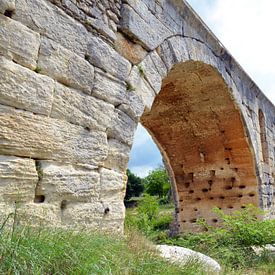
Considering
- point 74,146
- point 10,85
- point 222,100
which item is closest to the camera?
point 10,85

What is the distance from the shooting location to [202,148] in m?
8.59

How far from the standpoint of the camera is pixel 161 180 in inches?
983

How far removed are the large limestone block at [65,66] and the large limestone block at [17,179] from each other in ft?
2.62

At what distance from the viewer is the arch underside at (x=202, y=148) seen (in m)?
7.43

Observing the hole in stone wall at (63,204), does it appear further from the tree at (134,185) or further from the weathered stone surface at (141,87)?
the tree at (134,185)

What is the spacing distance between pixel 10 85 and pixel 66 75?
1.97ft

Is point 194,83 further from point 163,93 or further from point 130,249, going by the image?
point 130,249

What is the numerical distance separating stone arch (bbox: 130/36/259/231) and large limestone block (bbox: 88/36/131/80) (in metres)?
2.48

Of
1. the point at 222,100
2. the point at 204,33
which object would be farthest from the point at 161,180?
the point at 204,33

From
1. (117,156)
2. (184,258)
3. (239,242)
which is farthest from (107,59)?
(239,242)

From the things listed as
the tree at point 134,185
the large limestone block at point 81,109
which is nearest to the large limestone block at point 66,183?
the large limestone block at point 81,109

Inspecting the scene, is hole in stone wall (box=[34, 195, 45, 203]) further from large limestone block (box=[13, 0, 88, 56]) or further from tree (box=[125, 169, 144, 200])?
tree (box=[125, 169, 144, 200])

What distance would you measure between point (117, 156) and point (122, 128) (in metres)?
0.30

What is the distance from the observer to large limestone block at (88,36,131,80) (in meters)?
3.51
